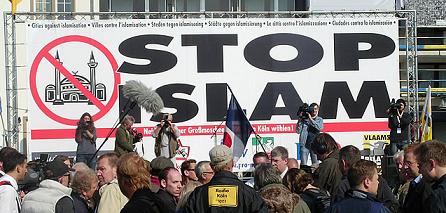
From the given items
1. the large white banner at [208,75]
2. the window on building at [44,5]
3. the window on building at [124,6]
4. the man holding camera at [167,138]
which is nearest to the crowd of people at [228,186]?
the man holding camera at [167,138]

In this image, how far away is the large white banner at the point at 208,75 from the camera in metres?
16.9

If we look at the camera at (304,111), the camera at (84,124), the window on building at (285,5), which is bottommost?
the camera at (84,124)

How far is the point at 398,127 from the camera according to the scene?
52.5 feet

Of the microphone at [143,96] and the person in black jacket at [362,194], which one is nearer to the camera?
the person in black jacket at [362,194]

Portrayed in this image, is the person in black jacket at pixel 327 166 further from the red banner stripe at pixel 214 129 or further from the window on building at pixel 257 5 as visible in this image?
the window on building at pixel 257 5

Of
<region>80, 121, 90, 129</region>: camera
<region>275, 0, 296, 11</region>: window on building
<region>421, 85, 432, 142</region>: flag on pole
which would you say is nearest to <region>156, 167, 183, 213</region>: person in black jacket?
<region>80, 121, 90, 129</region>: camera

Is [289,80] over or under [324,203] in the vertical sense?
over

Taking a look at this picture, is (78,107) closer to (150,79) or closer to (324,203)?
(150,79)

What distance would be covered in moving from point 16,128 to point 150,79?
9.56 ft

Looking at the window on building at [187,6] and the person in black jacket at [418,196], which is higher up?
the window on building at [187,6]

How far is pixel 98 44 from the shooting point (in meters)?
17.0

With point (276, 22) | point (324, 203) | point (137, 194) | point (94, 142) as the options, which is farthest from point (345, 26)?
point (137, 194)

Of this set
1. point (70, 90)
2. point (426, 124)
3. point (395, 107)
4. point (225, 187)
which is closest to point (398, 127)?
point (395, 107)

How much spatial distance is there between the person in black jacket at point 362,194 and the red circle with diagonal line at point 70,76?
446 inches
